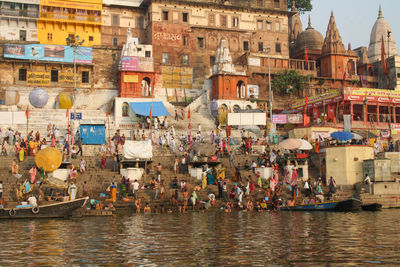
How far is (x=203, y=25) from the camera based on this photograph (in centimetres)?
4841

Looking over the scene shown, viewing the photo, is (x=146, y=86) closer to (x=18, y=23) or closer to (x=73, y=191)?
(x=18, y=23)

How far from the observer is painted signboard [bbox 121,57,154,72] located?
41188 mm

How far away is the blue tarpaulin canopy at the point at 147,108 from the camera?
3697 centimetres

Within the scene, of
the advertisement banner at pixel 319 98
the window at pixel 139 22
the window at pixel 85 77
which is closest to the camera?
the advertisement banner at pixel 319 98

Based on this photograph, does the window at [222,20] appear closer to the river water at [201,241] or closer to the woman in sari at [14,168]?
the woman in sari at [14,168]

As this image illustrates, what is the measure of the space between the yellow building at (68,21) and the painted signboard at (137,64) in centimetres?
586

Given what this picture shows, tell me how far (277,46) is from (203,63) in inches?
336

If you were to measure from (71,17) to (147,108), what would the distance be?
1351cm

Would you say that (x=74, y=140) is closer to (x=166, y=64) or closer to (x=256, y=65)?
(x=166, y=64)

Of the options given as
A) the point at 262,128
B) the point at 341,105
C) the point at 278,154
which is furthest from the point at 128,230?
the point at 341,105

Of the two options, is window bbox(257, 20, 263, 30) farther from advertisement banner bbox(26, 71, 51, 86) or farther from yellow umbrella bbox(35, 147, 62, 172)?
yellow umbrella bbox(35, 147, 62, 172)

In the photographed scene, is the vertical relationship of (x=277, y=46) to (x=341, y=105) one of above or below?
above

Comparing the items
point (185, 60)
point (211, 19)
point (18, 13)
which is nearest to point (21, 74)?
point (18, 13)

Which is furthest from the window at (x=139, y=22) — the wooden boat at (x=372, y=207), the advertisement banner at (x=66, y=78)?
the wooden boat at (x=372, y=207)
